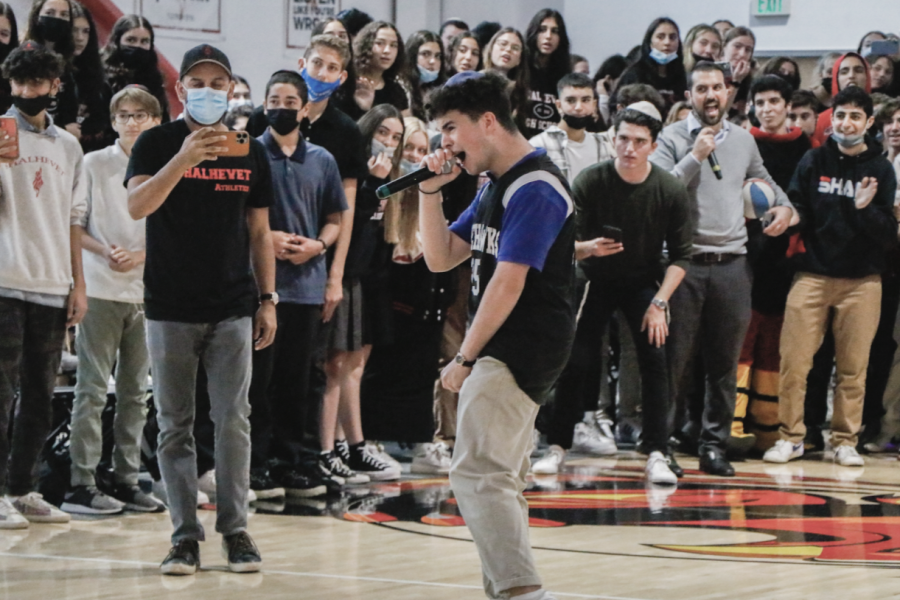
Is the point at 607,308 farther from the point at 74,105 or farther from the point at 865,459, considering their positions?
the point at 74,105

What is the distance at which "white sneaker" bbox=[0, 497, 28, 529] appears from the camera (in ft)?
17.2

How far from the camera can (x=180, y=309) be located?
461cm

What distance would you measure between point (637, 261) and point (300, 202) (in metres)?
1.80

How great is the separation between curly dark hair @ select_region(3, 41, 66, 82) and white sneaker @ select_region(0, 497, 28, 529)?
5.67 ft

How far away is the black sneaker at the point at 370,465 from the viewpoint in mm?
6734

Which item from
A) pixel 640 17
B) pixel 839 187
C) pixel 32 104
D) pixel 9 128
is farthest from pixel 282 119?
pixel 640 17

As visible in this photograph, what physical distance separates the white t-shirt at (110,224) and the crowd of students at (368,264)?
0.03 feet

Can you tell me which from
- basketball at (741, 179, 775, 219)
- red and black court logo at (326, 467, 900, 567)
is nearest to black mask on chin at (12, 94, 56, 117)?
red and black court logo at (326, 467, 900, 567)

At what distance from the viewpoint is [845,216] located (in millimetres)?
7512

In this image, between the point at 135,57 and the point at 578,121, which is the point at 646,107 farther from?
the point at 135,57

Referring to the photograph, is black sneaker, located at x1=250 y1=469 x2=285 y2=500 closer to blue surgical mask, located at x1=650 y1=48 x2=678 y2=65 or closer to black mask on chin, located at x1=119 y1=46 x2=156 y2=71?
black mask on chin, located at x1=119 y1=46 x2=156 y2=71

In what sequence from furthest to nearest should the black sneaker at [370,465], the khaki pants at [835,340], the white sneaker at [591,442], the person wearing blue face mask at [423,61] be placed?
the person wearing blue face mask at [423,61]
the white sneaker at [591,442]
the khaki pants at [835,340]
the black sneaker at [370,465]

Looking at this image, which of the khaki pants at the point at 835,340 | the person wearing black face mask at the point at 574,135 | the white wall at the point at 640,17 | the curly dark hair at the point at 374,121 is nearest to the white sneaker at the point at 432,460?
the curly dark hair at the point at 374,121

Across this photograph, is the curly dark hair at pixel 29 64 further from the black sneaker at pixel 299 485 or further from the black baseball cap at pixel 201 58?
the black sneaker at pixel 299 485
